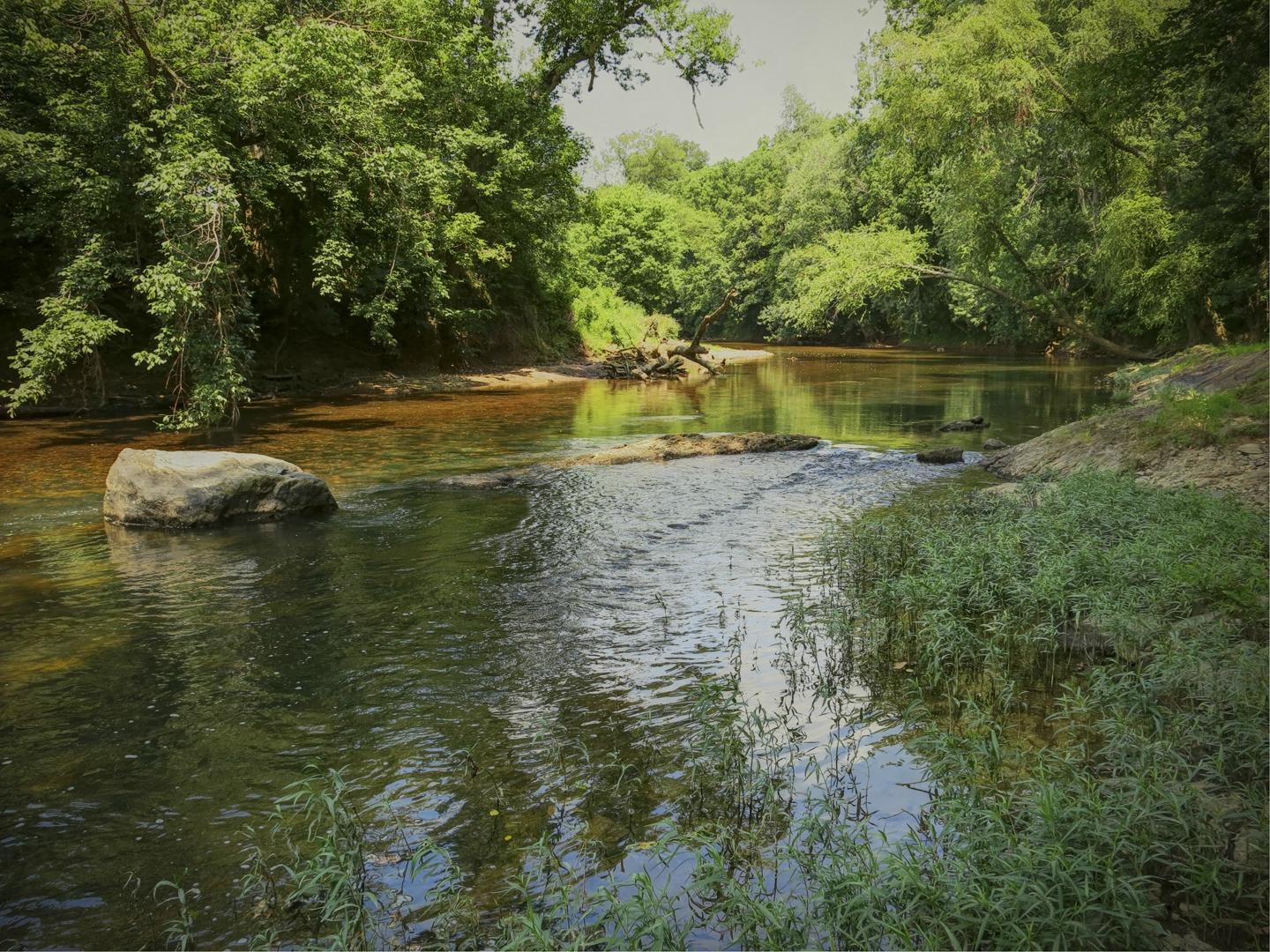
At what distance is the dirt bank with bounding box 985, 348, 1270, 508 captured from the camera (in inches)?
369

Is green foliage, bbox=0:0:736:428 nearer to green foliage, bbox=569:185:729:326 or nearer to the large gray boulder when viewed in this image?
the large gray boulder

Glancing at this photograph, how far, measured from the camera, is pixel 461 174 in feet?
88.3

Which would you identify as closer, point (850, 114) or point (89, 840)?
point (89, 840)

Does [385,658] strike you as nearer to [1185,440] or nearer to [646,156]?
[1185,440]

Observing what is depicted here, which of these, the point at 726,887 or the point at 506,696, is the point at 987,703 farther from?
the point at 506,696

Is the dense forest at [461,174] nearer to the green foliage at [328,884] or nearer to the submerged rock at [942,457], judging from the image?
the submerged rock at [942,457]

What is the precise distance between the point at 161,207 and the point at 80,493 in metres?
6.40

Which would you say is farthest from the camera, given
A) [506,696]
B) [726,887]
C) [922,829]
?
[506,696]

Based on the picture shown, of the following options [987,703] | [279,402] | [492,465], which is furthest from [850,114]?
[987,703]

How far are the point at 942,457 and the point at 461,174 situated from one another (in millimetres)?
18227

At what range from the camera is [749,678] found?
6340mm

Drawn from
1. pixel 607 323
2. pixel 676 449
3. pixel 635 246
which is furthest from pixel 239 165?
pixel 635 246

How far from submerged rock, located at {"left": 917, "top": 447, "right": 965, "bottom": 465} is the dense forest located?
689 centimetres

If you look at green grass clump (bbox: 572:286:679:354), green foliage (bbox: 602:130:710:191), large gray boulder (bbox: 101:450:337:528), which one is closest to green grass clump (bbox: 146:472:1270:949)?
large gray boulder (bbox: 101:450:337:528)
